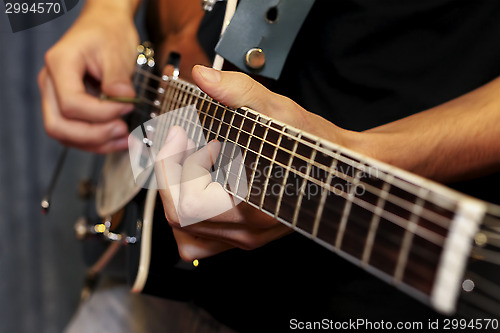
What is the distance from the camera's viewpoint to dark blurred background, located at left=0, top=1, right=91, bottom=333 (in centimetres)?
118

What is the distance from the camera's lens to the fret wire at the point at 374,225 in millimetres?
280

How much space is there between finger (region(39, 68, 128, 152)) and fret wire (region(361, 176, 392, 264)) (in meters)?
0.60

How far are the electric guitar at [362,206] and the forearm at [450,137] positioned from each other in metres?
0.13

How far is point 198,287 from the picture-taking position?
581mm

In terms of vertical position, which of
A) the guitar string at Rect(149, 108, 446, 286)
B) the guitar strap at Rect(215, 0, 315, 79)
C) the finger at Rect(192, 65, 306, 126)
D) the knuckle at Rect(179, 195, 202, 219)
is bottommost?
the knuckle at Rect(179, 195, 202, 219)

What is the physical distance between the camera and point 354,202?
0.97ft

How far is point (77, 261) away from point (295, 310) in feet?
3.32

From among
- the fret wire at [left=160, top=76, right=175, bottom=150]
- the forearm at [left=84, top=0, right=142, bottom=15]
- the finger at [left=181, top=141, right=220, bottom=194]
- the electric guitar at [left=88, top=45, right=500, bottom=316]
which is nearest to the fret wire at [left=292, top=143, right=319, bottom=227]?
the electric guitar at [left=88, top=45, right=500, bottom=316]

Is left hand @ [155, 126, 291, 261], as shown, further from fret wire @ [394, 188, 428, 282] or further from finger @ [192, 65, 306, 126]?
fret wire @ [394, 188, 428, 282]

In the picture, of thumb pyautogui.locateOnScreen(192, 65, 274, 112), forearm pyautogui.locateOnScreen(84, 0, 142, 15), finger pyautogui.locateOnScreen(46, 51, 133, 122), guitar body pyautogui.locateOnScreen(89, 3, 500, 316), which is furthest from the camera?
forearm pyautogui.locateOnScreen(84, 0, 142, 15)

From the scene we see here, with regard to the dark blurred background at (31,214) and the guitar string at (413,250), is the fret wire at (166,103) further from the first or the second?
the dark blurred background at (31,214)

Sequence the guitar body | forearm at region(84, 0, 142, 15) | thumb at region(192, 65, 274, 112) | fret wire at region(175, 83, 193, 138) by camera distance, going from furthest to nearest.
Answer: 1. forearm at region(84, 0, 142, 15)
2. fret wire at region(175, 83, 193, 138)
3. thumb at region(192, 65, 274, 112)
4. the guitar body

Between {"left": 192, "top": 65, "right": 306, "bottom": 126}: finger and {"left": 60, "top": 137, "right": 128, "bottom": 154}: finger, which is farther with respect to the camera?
{"left": 60, "top": 137, "right": 128, "bottom": 154}: finger

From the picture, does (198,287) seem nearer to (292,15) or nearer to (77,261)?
(292,15)
